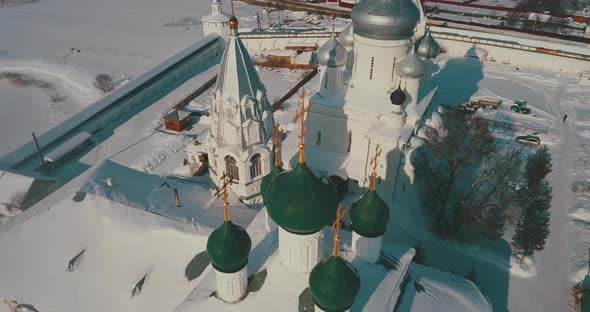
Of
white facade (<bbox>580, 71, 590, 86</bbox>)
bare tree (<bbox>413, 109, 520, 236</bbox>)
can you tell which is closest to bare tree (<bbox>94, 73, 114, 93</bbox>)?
bare tree (<bbox>413, 109, 520, 236</bbox>)

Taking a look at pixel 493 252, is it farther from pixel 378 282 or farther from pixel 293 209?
pixel 293 209

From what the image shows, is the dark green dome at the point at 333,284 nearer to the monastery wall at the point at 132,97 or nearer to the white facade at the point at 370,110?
the white facade at the point at 370,110

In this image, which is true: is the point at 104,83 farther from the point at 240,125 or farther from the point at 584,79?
the point at 584,79

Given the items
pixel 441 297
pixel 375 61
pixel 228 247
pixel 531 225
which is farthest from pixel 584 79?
pixel 228 247

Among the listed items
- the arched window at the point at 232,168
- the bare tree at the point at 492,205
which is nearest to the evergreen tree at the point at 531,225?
the bare tree at the point at 492,205

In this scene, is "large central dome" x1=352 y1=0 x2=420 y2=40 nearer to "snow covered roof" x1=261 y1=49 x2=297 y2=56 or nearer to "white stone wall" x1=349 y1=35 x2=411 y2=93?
"white stone wall" x1=349 y1=35 x2=411 y2=93

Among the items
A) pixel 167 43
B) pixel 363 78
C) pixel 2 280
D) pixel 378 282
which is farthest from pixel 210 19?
pixel 378 282
